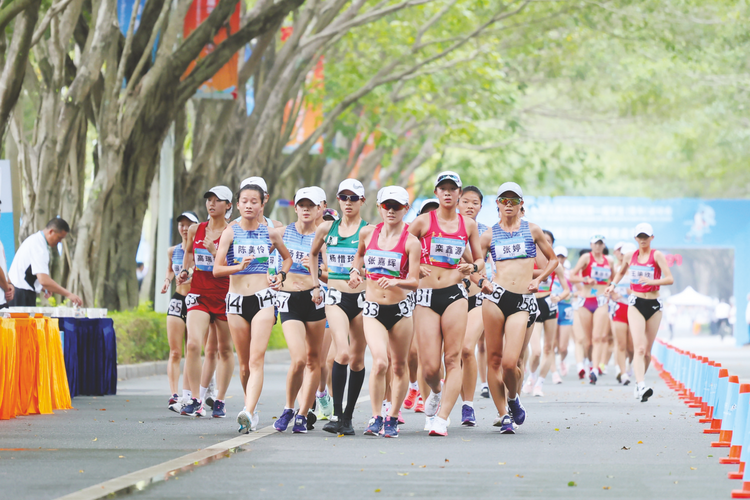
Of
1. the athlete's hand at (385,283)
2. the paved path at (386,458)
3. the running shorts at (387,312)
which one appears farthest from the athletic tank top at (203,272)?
the athlete's hand at (385,283)

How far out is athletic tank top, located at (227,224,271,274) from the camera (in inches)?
454

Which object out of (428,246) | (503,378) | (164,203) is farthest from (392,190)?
(164,203)

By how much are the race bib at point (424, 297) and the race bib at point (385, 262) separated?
446mm

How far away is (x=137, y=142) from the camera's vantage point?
2097 cm

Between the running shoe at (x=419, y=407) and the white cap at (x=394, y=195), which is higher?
the white cap at (x=394, y=195)

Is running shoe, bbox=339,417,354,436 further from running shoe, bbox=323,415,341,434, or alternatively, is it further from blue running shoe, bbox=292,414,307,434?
blue running shoe, bbox=292,414,307,434

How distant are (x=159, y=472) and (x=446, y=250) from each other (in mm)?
3592

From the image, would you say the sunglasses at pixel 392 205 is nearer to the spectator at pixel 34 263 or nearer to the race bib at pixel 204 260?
the race bib at pixel 204 260

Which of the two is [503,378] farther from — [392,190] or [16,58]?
[16,58]

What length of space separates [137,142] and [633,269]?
27.5 ft

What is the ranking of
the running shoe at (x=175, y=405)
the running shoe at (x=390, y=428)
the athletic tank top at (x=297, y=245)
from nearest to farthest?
1. the running shoe at (x=390, y=428)
2. the athletic tank top at (x=297, y=245)
3. the running shoe at (x=175, y=405)

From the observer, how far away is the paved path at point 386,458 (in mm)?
7883

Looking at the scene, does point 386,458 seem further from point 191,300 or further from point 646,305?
point 646,305

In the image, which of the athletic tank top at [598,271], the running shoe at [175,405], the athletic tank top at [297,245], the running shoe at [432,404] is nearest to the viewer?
the athletic tank top at [297,245]
